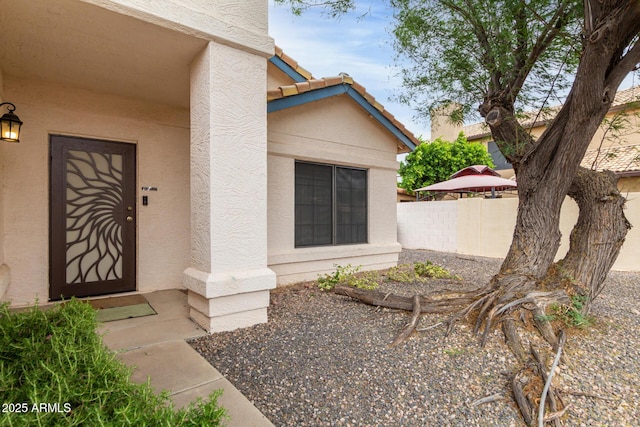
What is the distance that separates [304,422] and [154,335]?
2050 mm

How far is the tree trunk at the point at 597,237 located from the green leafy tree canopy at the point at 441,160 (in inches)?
463

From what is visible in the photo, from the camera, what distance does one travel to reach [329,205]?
6199 millimetres

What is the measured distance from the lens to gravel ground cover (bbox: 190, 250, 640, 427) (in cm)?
220

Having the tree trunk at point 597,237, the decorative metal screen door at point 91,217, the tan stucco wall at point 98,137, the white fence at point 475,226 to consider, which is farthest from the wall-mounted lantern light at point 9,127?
the white fence at point 475,226

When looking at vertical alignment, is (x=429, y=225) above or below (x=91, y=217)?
below

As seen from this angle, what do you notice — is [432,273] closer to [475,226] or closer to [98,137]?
[475,226]

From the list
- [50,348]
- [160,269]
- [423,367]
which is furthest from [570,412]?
[160,269]

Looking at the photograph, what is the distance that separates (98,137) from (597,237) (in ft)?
22.3

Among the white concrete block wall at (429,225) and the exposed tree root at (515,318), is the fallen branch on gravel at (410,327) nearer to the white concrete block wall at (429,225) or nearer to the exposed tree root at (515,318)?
the exposed tree root at (515,318)

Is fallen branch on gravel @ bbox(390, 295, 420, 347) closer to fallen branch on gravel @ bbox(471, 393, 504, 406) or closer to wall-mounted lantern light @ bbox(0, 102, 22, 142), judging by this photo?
fallen branch on gravel @ bbox(471, 393, 504, 406)

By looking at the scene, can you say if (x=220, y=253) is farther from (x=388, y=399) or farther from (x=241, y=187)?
(x=388, y=399)

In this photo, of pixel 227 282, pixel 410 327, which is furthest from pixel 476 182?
pixel 227 282

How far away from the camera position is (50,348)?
1915 millimetres

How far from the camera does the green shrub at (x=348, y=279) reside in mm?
5291
